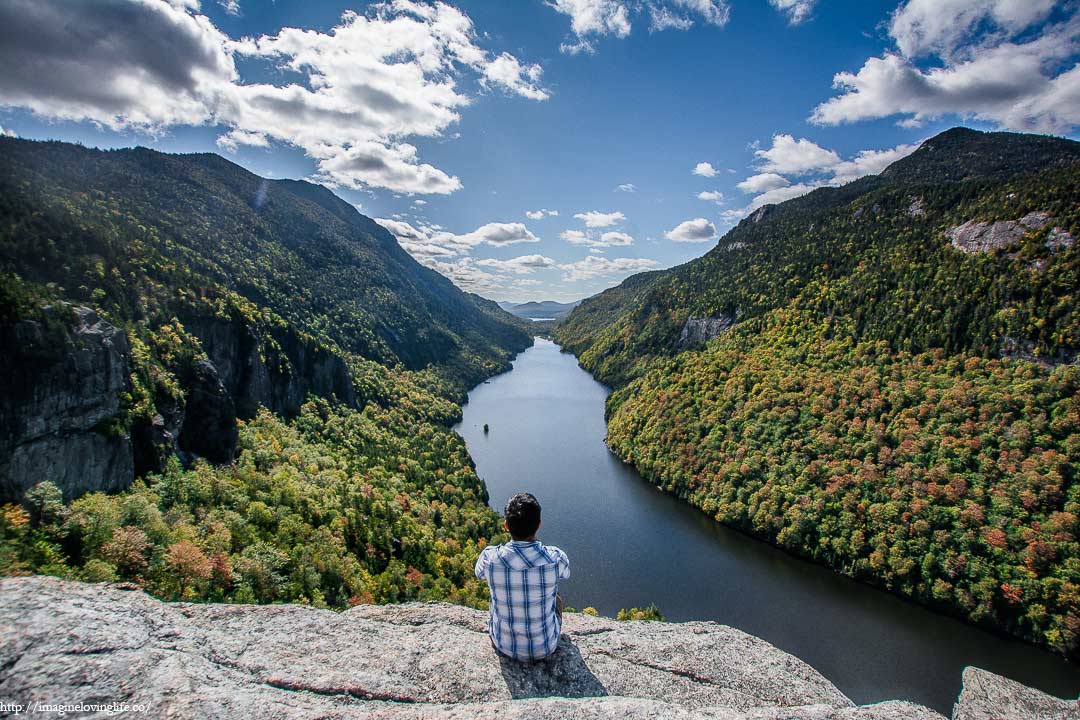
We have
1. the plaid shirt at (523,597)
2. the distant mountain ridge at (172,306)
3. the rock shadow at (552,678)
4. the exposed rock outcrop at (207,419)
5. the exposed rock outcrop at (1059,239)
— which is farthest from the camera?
the exposed rock outcrop at (1059,239)

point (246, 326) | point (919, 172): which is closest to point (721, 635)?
point (246, 326)

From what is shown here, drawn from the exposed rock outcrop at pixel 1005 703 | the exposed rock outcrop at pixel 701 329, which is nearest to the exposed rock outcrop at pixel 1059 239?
the exposed rock outcrop at pixel 701 329

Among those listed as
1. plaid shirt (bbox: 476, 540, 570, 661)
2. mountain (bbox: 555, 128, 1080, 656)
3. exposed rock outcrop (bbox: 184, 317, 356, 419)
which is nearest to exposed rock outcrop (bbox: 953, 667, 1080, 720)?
plaid shirt (bbox: 476, 540, 570, 661)

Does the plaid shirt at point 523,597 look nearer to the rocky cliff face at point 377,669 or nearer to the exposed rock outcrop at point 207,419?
the rocky cliff face at point 377,669

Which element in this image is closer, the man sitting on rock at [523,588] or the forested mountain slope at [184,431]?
the man sitting on rock at [523,588]

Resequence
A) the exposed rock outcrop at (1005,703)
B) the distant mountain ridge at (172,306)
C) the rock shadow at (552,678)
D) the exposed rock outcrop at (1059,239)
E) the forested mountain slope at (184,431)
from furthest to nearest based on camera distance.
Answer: the exposed rock outcrop at (1059,239) → the distant mountain ridge at (172,306) → the forested mountain slope at (184,431) → the exposed rock outcrop at (1005,703) → the rock shadow at (552,678)

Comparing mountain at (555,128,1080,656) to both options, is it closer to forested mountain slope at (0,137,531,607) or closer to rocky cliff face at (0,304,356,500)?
forested mountain slope at (0,137,531,607)

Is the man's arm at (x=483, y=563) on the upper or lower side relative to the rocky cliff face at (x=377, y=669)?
upper

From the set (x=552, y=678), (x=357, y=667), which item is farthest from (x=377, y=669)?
(x=552, y=678)
